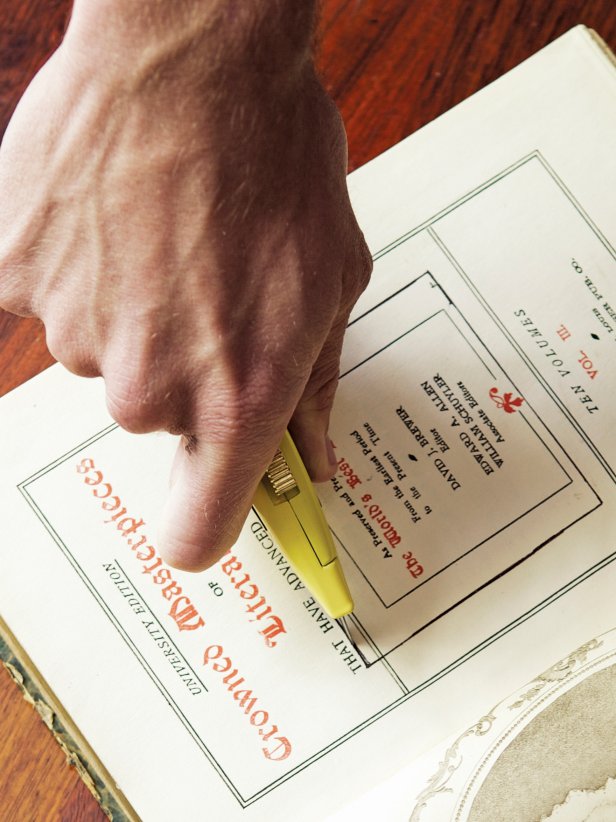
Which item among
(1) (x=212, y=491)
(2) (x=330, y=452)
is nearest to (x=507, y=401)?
(2) (x=330, y=452)

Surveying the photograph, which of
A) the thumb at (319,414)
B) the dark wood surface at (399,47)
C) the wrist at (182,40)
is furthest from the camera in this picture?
the dark wood surface at (399,47)

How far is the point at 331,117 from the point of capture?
332 mm

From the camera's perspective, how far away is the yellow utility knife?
453mm

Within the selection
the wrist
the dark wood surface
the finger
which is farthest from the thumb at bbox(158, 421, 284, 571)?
the dark wood surface

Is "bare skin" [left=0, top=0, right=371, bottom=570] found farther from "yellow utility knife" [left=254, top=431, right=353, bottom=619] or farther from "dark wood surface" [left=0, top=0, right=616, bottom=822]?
"dark wood surface" [left=0, top=0, right=616, bottom=822]

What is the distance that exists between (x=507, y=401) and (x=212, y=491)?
0.76 feet

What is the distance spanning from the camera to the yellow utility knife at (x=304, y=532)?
1.49ft

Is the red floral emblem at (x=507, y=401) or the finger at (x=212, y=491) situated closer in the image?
the finger at (x=212, y=491)

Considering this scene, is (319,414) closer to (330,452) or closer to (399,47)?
(330,452)

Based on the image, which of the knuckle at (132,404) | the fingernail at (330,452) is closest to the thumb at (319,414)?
the fingernail at (330,452)

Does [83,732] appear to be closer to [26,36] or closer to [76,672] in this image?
[76,672]

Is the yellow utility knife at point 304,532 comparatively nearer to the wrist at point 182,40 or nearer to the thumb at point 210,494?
the thumb at point 210,494

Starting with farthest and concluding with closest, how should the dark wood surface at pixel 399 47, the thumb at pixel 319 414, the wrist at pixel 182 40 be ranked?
the dark wood surface at pixel 399 47
the thumb at pixel 319 414
the wrist at pixel 182 40

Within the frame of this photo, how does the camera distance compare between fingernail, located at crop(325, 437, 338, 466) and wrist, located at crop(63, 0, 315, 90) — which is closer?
wrist, located at crop(63, 0, 315, 90)
